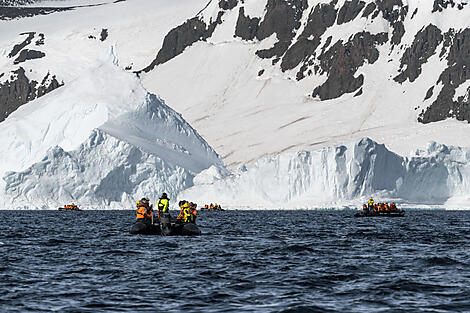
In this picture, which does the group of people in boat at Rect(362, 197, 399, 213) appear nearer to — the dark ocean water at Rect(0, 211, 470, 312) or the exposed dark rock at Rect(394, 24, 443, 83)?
the dark ocean water at Rect(0, 211, 470, 312)

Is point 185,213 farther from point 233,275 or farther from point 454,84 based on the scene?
point 454,84

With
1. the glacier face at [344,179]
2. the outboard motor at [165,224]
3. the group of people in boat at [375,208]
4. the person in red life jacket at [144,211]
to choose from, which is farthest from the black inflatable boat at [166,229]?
the glacier face at [344,179]

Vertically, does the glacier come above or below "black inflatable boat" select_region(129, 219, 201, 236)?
above

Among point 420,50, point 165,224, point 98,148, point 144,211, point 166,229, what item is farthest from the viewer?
point 420,50

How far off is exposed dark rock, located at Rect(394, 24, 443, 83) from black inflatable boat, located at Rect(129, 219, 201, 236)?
514 feet

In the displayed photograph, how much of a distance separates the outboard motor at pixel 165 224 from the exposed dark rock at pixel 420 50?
6205 inches

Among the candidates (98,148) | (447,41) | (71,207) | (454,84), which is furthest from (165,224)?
(447,41)

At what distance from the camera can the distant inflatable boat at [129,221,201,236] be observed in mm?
40750

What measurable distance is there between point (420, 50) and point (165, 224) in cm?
16122

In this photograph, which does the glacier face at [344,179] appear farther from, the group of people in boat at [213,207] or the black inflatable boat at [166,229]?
the black inflatable boat at [166,229]

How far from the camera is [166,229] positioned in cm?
4062

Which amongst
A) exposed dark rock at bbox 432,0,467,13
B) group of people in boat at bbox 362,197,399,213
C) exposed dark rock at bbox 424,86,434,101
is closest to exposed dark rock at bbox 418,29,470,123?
exposed dark rock at bbox 424,86,434,101

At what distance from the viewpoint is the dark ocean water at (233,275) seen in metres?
20.7

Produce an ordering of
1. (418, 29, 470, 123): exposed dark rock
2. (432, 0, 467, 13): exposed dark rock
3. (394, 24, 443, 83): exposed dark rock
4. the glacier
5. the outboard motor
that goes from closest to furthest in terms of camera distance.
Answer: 1. the outboard motor
2. the glacier
3. (418, 29, 470, 123): exposed dark rock
4. (394, 24, 443, 83): exposed dark rock
5. (432, 0, 467, 13): exposed dark rock
